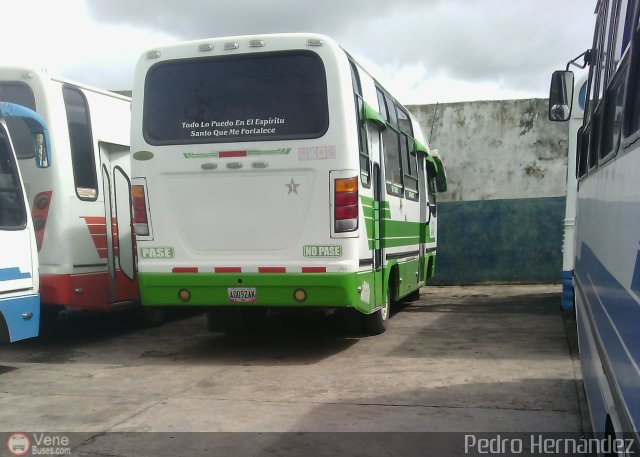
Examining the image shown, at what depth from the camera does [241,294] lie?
23.6 feet

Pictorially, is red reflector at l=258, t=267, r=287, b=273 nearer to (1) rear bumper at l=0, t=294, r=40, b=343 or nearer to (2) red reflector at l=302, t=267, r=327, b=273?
(2) red reflector at l=302, t=267, r=327, b=273

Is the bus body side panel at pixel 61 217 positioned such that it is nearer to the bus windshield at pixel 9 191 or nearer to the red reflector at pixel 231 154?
the bus windshield at pixel 9 191

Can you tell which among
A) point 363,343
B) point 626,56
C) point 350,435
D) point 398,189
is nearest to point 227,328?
point 363,343

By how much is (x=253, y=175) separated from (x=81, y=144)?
270cm

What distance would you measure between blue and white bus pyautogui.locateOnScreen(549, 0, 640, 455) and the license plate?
4.05 meters

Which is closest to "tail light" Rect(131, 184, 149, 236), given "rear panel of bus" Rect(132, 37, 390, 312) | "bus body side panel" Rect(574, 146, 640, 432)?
"rear panel of bus" Rect(132, 37, 390, 312)

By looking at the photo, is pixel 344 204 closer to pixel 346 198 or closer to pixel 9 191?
pixel 346 198

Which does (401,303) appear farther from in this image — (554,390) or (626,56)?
(626,56)

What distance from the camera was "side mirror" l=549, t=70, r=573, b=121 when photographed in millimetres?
5449

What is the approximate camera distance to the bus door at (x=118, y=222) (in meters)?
8.86

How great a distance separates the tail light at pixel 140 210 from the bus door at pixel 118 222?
5.14ft

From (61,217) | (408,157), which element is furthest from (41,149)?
(408,157)

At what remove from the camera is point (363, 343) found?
8.32m

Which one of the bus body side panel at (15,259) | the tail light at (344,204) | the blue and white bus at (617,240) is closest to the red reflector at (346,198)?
the tail light at (344,204)
